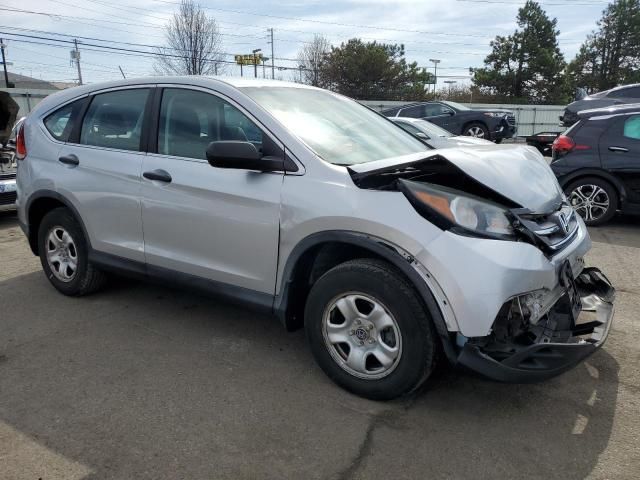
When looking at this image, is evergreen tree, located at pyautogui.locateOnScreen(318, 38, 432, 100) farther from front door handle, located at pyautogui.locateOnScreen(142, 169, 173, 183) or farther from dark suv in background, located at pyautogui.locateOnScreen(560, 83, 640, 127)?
front door handle, located at pyautogui.locateOnScreen(142, 169, 173, 183)

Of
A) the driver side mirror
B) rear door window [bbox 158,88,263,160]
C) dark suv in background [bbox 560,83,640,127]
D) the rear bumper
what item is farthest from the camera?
dark suv in background [bbox 560,83,640,127]

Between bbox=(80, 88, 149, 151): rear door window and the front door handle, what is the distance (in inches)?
11.8

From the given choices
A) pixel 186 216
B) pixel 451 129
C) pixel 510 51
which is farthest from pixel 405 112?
pixel 510 51

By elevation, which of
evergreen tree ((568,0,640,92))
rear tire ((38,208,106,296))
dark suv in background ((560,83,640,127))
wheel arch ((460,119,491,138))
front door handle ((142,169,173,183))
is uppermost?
evergreen tree ((568,0,640,92))

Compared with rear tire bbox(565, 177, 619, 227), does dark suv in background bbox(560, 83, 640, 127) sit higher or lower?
higher

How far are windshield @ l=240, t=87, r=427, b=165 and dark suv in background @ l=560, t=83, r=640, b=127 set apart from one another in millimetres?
10332

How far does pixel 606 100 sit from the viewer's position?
12.8 metres

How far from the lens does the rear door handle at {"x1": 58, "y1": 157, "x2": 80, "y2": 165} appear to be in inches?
159

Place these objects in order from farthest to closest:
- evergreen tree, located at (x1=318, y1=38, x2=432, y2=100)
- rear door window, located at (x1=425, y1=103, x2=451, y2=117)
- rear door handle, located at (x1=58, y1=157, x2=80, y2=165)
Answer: evergreen tree, located at (x1=318, y1=38, x2=432, y2=100) < rear door window, located at (x1=425, y1=103, x2=451, y2=117) < rear door handle, located at (x1=58, y1=157, x2=80, y2=165)

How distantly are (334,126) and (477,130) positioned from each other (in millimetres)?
15380

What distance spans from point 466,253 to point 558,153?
5.69m

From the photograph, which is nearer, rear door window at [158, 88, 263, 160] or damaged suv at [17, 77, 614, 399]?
damaged suv at [17, 77, 614, 399]

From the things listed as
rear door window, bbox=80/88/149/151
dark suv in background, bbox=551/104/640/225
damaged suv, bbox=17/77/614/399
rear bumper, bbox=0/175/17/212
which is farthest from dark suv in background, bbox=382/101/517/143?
damaged suv, bbox=17/77/614/399

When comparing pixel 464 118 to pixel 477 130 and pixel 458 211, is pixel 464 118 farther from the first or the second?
pixel 458 211
